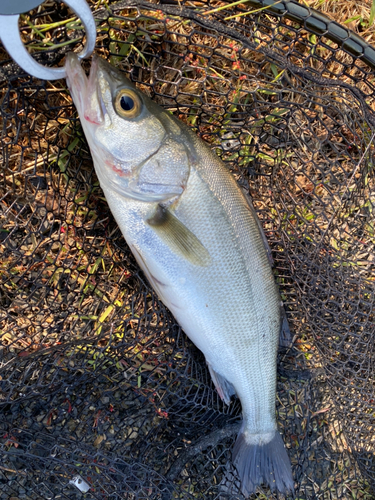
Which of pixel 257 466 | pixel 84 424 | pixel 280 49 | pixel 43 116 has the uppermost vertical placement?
pixel 280 49

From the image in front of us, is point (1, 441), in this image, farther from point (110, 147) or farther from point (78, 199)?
point (110, 147)

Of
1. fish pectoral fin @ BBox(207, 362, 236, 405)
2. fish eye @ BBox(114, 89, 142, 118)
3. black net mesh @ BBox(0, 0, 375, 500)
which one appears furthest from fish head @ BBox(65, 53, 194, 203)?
fish pectoral fin @ BBox(207, 362, 236, 405)

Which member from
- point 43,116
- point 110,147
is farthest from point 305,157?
point 43,116

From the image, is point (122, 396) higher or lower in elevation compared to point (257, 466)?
lower

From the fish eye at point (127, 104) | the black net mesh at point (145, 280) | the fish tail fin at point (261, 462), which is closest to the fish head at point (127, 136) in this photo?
the fish eye at point (127, 104)

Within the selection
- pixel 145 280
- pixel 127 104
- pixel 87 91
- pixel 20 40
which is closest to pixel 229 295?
pixel 145 280

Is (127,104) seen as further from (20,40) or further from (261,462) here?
(261,462)
